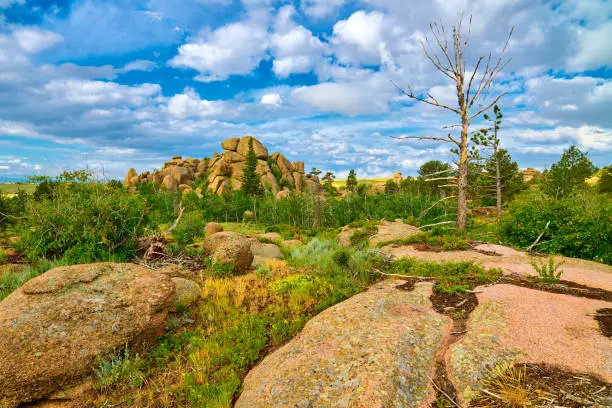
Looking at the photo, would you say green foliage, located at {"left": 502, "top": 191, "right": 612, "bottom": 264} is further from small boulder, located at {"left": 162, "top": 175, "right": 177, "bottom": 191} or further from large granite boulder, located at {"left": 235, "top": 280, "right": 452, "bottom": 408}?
small boulder, located at {"left": 162, "top": 175, "right": 177, "bottom": 191}

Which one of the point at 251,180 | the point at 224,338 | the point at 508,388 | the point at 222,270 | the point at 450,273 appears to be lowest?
the point at 224,338

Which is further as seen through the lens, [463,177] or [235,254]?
[463,177]

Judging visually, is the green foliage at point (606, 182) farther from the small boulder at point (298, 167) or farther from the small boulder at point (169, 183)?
the small boulder at point (169, 183)

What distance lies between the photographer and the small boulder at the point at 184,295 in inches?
295

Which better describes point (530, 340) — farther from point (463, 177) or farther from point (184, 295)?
point (463, 177)

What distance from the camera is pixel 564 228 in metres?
12.2

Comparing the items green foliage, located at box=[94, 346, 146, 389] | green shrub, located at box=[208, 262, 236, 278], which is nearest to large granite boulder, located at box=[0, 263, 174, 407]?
green foliage, located at box=[94, 346, 146, 389]

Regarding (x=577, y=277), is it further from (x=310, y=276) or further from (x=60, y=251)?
(x=60, y=251)

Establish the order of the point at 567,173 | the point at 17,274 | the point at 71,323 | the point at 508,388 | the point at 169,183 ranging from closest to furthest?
the point at 508,388 < the point at 71,323 < the point at 17,274 < the point at 567,173 < the point at 169,183

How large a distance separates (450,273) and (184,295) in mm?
6688

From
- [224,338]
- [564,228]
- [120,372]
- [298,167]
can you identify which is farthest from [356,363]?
[298,167]

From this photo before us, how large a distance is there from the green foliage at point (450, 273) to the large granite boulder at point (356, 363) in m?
1.41

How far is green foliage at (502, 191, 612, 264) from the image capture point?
11.5 m

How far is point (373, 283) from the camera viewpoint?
8406 millimetres
